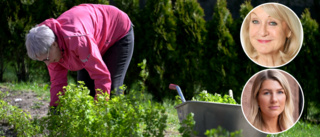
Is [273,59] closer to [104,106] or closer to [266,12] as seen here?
[266,12]

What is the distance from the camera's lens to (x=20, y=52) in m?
7.25

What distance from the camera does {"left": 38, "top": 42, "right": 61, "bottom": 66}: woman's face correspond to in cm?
306

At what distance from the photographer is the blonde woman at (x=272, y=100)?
1.94 meters

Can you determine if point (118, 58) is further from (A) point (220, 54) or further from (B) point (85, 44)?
(A) point (220, 54)

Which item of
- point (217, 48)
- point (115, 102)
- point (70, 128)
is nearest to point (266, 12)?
point (115, 102)

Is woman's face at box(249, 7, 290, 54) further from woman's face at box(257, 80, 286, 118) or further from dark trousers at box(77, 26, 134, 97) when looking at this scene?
dark trousers at box(77, 26, 134, 97)

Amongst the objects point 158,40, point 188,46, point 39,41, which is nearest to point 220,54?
point 188,46

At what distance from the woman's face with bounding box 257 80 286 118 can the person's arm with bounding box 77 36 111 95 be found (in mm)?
1418

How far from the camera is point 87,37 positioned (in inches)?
122

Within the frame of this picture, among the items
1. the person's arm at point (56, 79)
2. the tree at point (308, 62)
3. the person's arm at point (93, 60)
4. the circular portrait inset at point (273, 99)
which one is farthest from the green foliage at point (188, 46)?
the circular portrait inset at point (273, 99)

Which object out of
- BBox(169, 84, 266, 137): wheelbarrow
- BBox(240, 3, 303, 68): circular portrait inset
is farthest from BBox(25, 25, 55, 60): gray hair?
BBox(240, 3, 303, 68): circular portrait inset

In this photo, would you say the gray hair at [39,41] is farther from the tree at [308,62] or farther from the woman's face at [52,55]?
the tree at [308,62]

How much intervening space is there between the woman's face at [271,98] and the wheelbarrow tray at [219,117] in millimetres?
236

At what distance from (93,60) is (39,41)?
1.33ft
